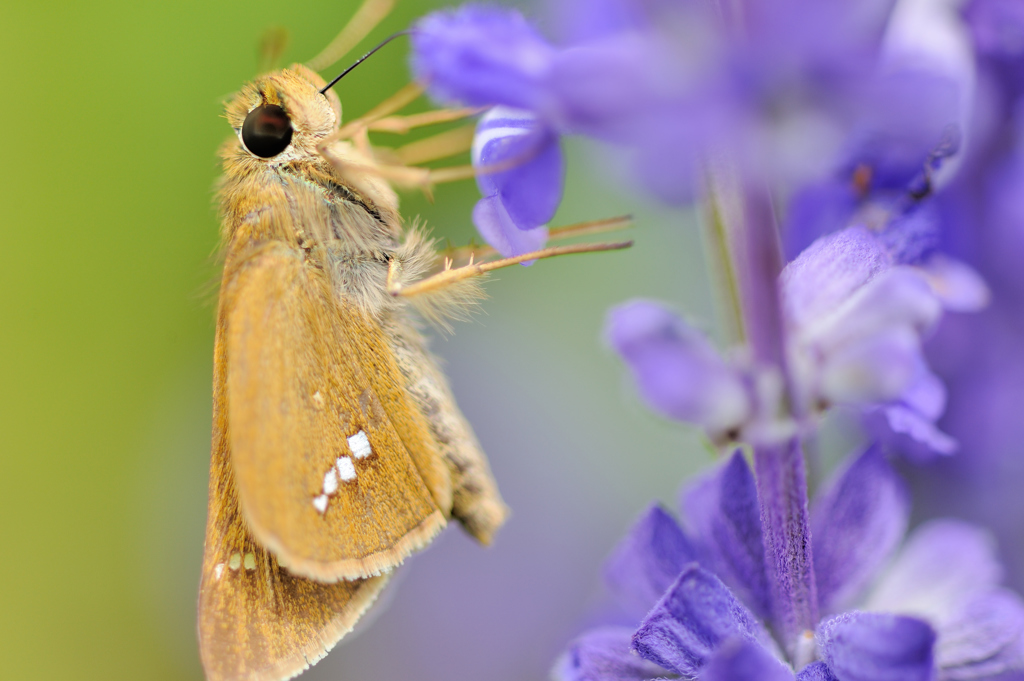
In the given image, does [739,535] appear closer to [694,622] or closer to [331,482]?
[694,622]

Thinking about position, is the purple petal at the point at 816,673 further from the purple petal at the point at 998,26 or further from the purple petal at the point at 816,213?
the purple petal at the point at 998,26

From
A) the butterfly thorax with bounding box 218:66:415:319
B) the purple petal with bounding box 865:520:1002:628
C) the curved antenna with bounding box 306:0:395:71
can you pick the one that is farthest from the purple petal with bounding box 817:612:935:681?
the curved antenna with bounding box 306:0:395:71

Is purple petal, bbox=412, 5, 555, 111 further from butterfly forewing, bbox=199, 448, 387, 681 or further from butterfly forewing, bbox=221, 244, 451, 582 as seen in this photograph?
butterfly forewing, bbox=199, 448, 387, 681

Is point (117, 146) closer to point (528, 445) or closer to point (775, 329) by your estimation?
point (528, 445)

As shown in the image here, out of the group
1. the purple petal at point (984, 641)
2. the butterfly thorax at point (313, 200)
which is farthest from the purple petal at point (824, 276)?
the butterfly thorax at point (313, 200)

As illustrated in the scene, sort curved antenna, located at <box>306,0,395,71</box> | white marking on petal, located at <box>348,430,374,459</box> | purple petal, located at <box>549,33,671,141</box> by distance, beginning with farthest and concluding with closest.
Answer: curved antenna, located at <box>306,0,395,71</box> → white marking on petal, located at <box>348,430,374,459</box> → purple petal, located at <box>549,33,671,141</box>

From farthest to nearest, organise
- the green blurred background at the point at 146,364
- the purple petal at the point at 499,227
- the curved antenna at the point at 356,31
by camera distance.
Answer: the green blurred background at the point at 146,364
the curved antenna at the point at 356,31
the purple petal at the point at 499,227
